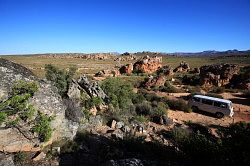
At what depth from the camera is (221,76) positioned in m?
39.7

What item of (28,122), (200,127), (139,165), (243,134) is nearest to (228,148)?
(243,134)

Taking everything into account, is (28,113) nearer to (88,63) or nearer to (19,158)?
(19,158)

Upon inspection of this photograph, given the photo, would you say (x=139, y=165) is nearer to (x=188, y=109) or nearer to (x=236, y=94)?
(x=188, y=109)

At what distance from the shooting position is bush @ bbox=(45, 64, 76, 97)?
15889 millimetres

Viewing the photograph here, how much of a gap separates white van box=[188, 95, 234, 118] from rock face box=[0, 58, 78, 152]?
1379 centimetres

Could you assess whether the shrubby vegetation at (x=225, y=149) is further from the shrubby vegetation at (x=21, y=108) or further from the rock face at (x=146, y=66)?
the rock face at (x=146, y=66)

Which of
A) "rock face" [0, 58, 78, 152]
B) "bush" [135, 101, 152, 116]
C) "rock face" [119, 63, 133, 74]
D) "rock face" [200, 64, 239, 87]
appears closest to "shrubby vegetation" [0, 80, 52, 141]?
"rock face" [0, 58, 78, 152]

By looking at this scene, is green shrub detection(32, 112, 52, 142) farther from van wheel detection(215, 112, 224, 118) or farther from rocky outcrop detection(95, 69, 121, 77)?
rocky outcrop detection(95, 69, 121, 77)

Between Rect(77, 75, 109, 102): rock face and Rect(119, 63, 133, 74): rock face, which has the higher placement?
Rect(77, 75, 109, 102): rock face

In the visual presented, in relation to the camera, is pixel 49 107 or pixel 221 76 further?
pixel 221 76

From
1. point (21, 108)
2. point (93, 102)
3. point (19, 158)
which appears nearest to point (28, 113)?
point (21, 108)

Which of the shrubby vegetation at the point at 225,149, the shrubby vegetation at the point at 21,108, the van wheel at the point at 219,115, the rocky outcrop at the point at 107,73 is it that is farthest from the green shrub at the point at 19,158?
the rocky outcrop at the point at 107,73

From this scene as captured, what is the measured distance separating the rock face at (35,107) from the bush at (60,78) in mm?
4884

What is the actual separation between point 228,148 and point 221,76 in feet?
111
